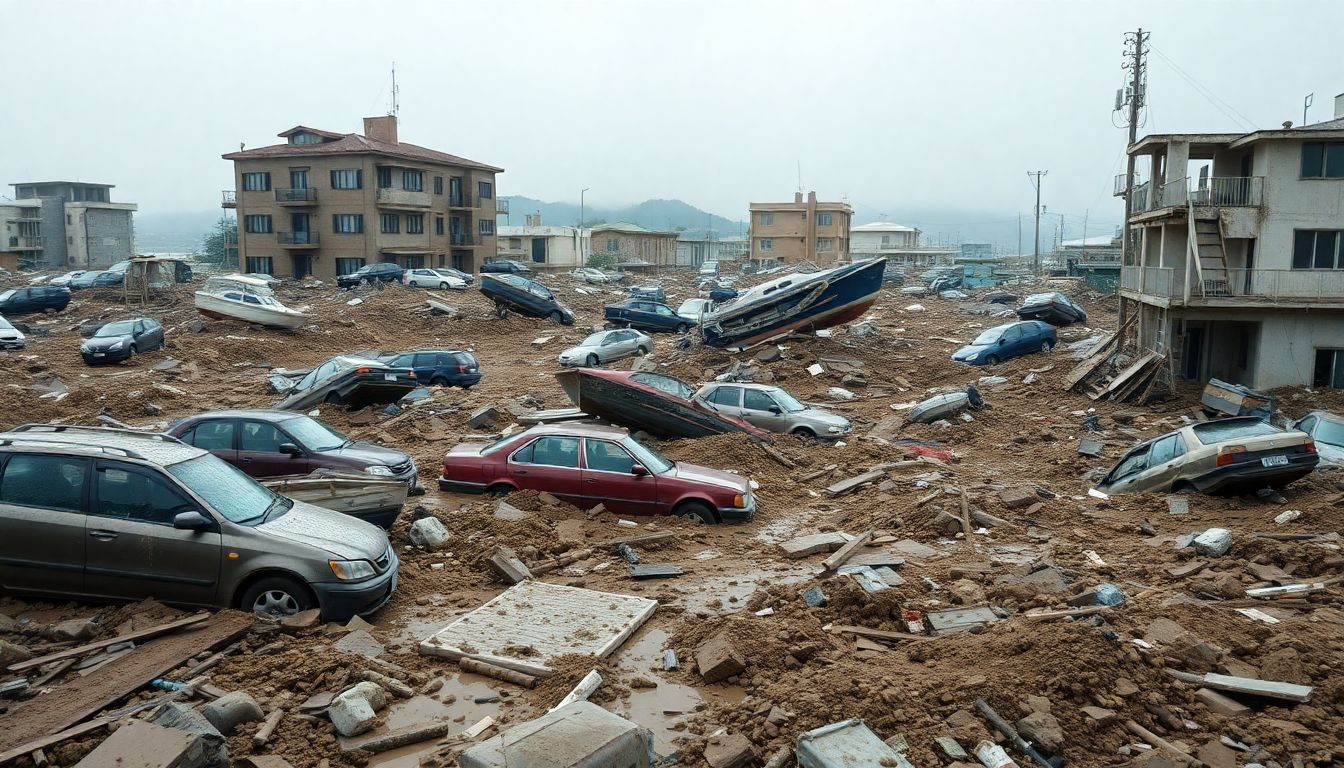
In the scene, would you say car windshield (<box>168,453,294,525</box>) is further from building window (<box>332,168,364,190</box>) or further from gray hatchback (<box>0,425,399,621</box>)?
building window (<box>332,168,364,190</box>)

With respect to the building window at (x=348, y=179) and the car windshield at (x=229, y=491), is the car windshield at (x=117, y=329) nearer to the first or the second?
the car windshield at (x=229, y=491)

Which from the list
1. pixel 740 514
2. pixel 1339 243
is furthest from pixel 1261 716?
pixel 1339 243

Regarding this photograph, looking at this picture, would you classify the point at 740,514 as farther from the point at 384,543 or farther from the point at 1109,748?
the point at 1109,748

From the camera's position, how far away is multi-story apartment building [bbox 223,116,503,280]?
59.3 meters

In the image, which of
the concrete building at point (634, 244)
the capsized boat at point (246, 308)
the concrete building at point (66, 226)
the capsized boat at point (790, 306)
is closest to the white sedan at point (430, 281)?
the capsized boat at point (246, 308)

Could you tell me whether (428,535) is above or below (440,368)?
below

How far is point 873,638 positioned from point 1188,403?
18639 millimetres

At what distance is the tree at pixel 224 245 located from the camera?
93812 mm

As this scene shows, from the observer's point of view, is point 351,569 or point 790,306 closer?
point 351,569

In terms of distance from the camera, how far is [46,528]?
8.00m

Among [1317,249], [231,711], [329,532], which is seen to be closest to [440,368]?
[329,532]

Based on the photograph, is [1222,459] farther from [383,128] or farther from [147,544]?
[383,128]

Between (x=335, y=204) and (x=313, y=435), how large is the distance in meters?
50.8

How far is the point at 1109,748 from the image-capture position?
240 inches
